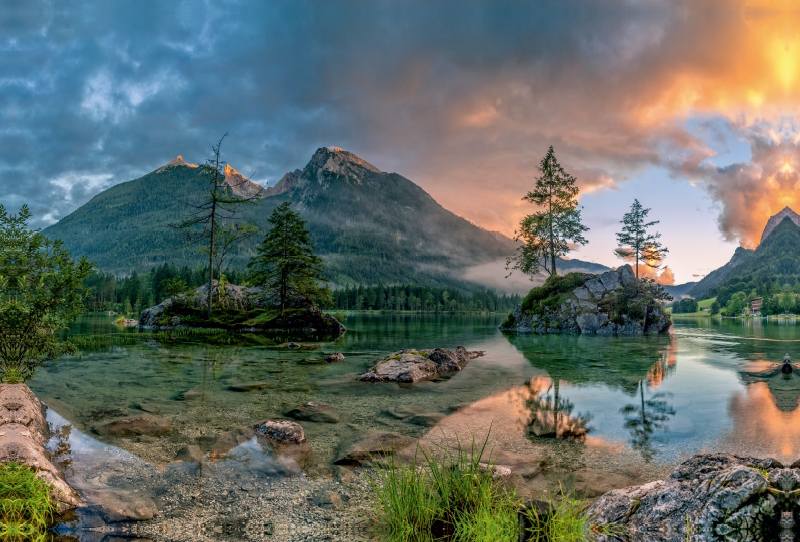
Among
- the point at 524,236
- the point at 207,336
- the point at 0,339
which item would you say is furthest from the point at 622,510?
the point at 524,236

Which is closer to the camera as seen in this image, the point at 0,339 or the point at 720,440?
the point at 720,440

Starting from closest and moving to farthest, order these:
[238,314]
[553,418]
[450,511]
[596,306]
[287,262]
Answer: [450,511], [553,418], [287,262], [238,314], [596,306]

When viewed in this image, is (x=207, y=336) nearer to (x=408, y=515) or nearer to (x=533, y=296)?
(x=408, y=515)

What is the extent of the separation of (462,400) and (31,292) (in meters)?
13.6

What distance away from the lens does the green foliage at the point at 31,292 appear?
11.2 m

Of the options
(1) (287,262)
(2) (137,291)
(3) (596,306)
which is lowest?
(3) (596,306)

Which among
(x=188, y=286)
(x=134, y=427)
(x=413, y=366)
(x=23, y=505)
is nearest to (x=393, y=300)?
→ (x=188, y=286)

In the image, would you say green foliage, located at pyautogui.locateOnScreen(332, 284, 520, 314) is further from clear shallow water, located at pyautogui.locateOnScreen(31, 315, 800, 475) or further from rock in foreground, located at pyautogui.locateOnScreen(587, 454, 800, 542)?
rock in foreground, located at pyautogui.locateOnScreen(587, 454, 800, 542)

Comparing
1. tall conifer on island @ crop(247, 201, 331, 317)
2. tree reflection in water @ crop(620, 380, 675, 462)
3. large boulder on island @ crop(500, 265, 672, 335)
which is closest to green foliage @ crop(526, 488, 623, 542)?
tree reflection in water @ crop(620, 380, 675, 462)

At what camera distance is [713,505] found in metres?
3.44

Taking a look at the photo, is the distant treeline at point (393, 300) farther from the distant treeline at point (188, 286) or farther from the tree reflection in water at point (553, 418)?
the tree reflection in water at point (553, 418)

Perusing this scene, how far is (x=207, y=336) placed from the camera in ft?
109

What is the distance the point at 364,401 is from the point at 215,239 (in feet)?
119

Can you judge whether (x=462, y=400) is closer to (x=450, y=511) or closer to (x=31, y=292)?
(x=450, y=511)
